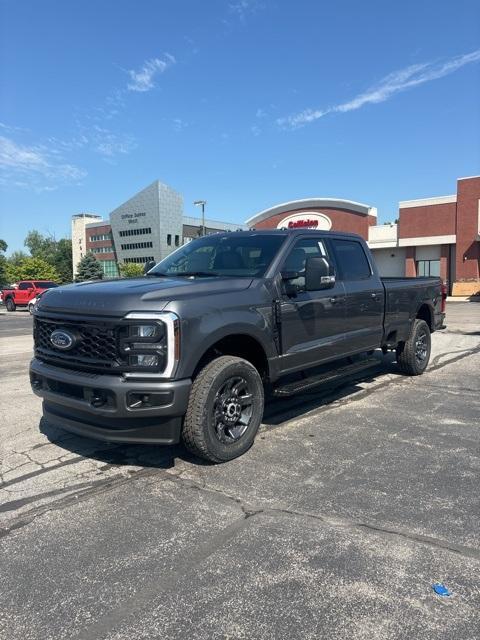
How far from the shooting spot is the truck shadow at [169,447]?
4.45 m

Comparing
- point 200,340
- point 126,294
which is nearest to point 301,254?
point 200,340

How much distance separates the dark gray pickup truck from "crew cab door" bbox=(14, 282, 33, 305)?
28.7 metres

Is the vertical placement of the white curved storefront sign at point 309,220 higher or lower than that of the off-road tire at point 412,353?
higher

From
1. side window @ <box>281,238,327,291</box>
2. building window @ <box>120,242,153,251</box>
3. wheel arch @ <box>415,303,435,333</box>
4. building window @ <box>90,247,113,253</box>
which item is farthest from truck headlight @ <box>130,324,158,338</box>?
building window @ <box>90,247,113,253</box>

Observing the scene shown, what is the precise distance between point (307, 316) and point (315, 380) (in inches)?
Answer: 27.1

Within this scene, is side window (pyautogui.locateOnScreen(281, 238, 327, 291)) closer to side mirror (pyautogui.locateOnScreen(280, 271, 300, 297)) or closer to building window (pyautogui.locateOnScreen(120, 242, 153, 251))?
side mirror (pyautogui.locateOnScreen(280, 271, 300, 297))

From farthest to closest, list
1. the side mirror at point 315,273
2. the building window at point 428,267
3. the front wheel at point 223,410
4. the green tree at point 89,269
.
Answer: the green tree at point 89,269 → the building window at point 428,267 → the side mirror at point 315,273 → the front wheel at point 223,410

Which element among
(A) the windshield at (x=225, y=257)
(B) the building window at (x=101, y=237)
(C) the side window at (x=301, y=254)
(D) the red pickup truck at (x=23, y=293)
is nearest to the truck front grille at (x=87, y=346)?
(A) the windshield at (x=225, y=257)

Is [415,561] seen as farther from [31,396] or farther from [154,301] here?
[31,396]

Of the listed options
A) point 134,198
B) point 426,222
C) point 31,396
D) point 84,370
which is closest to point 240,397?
point 84,370

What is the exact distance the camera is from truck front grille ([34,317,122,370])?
3854mm

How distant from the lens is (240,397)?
4449 millimetres

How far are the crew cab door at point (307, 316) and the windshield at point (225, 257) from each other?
23cm

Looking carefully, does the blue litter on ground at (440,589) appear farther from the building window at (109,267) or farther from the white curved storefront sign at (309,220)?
the building window at (109,267)
